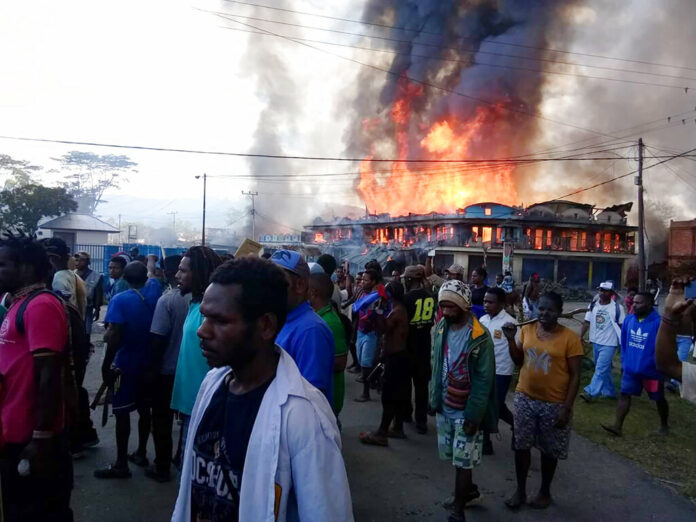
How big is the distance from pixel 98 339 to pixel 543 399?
397 inches

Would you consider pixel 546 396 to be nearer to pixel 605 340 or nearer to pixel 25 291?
pixel 25 291

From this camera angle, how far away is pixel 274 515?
59.8 inches

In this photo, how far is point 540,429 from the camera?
4.23 m

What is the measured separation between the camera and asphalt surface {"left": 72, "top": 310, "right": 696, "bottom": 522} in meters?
4.09

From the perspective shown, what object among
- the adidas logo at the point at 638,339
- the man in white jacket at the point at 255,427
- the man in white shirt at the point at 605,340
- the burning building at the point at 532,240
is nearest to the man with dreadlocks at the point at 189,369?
the man in white jacket at the point at 255,427

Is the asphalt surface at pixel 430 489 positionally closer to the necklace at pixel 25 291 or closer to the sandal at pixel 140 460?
the sandal at pixel 140 460

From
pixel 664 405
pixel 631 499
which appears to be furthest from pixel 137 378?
pixel 664 405

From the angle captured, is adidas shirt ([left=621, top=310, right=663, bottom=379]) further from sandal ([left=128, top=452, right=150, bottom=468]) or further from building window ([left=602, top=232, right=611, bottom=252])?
building window ([left=602, top=232, right=611, bottom=252])

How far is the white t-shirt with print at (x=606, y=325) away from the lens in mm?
7652

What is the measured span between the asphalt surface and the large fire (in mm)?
45984

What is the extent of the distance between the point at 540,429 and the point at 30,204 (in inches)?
1414

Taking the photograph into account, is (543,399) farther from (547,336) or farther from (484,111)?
(484,111)

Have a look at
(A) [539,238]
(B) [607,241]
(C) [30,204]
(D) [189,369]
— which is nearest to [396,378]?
(D) [189,369]

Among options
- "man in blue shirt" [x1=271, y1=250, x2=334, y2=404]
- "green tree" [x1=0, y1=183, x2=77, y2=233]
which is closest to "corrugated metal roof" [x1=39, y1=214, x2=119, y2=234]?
"green tree" [x1=0, y1=183, x2=77, y2=233]
